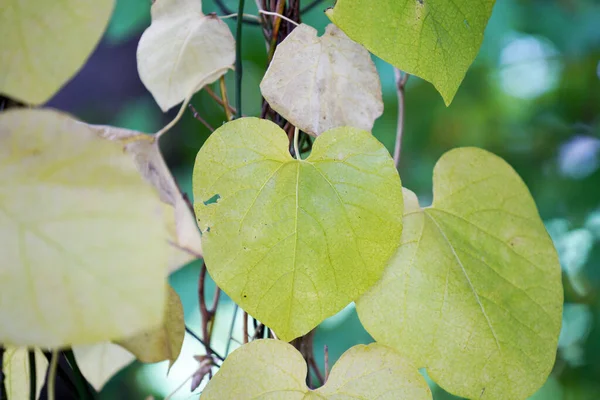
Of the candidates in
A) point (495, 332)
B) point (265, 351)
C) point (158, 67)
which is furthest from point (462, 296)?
point (158, 67)

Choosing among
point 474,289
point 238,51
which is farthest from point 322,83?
point 474,289

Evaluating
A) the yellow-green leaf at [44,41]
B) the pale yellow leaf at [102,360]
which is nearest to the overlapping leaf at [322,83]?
the yellow-green leaf at [44,41]

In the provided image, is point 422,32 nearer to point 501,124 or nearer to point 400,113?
point 400,113

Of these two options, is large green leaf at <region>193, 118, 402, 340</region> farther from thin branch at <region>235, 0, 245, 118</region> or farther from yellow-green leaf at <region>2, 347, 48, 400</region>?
yellow-green leaf at <region>2, 347, 48, 400</region>

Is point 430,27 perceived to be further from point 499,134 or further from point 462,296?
point 499,134

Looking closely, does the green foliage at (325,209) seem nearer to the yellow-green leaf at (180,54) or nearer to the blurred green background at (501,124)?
the yellow-green leaf at (180,54)

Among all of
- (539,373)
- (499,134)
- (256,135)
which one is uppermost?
(256,135)
